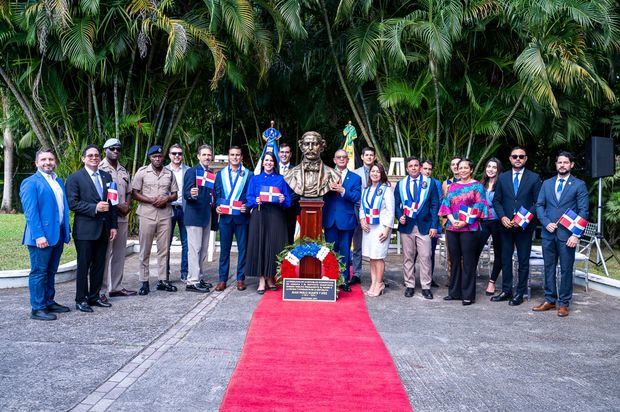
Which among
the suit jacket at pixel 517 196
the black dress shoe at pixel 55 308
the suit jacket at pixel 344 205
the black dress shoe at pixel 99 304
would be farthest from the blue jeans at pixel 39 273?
the suit jacket at pixel 517 196

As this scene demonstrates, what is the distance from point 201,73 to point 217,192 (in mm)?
5550

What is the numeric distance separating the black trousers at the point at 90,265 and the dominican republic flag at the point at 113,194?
0.35 metres

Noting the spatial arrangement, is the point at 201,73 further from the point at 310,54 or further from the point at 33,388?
the point at 33,388

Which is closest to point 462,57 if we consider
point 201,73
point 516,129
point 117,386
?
point 516,129

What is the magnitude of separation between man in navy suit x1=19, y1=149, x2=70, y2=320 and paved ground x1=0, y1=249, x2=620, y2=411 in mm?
309

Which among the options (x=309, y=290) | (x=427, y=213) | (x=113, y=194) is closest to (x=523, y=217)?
(x=427, y=213)

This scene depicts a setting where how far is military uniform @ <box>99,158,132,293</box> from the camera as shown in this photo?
7.06 m

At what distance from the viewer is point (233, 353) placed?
4977 mm

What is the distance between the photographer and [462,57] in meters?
12.1

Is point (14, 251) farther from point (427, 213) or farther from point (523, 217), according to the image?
point (523, 217)

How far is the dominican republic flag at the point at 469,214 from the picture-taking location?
7.16 metres

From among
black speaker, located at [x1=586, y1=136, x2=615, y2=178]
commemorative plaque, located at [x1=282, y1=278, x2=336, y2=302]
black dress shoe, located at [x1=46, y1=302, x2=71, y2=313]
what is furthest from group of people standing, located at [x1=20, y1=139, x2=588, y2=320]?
black speaker, located at [x1=586, y1=136, x2=615, y2=178]

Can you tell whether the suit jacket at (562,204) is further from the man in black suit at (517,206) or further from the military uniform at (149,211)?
the military uniform at (149,211)

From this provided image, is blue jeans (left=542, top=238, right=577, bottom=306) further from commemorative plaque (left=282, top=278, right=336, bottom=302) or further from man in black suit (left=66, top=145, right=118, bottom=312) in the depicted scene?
man in black suit (left=66, top=145, right=118, bottom=312)
